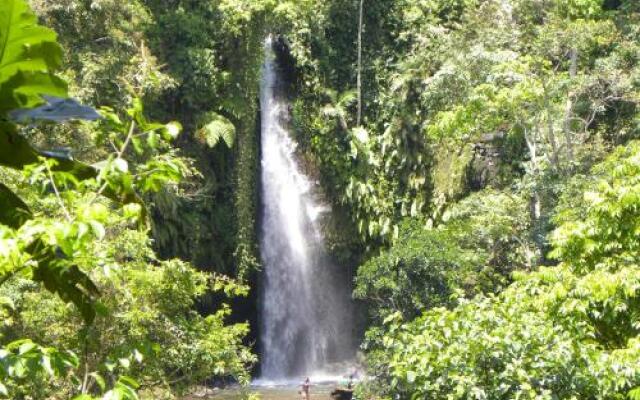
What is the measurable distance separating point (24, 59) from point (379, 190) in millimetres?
20836

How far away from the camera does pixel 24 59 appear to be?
7.91ft

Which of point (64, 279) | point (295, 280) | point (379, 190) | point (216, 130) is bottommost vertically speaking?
point (64, 279)

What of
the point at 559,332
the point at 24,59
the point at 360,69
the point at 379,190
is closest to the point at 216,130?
the point at 379,190

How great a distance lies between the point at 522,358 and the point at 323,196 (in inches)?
684

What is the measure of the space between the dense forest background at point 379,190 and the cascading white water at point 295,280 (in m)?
0.57

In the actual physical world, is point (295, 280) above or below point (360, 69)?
below

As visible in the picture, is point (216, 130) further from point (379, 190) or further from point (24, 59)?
point (24, 59)

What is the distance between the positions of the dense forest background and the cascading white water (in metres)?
0.57

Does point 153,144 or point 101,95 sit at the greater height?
point 101,95

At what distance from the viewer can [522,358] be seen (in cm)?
682

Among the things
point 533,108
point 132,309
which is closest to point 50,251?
point 132,309

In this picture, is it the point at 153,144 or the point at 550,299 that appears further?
the point at 550,299

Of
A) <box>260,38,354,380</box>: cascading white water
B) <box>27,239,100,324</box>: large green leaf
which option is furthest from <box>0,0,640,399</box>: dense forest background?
<box>260,38,354,380</box>: cascading white water

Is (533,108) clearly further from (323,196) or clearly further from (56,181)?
(56,181)
